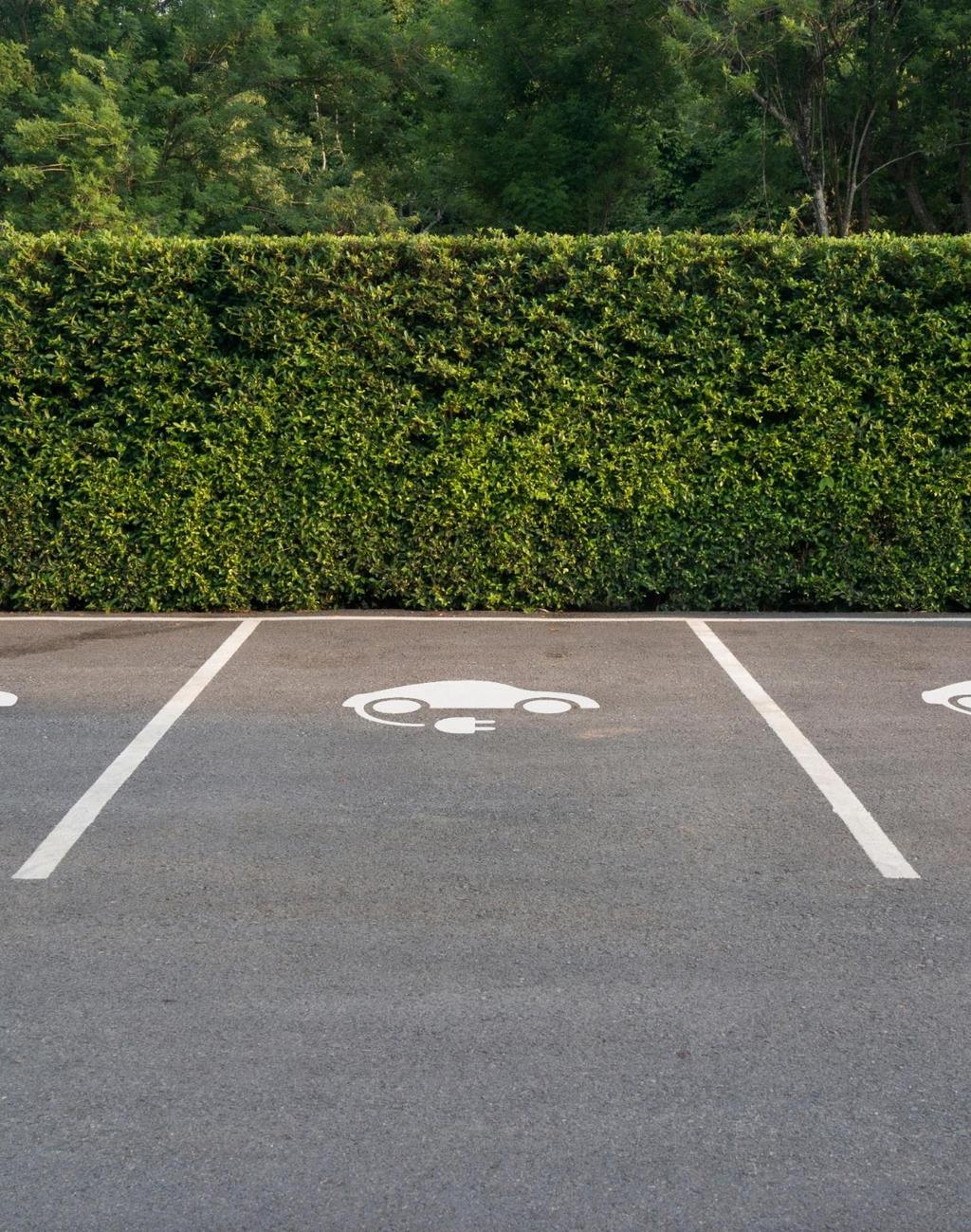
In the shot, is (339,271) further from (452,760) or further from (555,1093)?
(555,1093)

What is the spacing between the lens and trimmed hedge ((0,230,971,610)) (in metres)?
10.6

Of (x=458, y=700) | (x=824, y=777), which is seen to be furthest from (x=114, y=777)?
(x=824, y=777)

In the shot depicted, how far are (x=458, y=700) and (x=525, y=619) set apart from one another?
106 inches

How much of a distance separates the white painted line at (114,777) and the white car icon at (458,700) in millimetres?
1040

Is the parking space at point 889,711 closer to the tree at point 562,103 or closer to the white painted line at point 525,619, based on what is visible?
the white painted line at point 525,619

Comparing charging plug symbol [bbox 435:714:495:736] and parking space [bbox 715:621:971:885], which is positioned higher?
parking space [bbox 715:621:971:885]

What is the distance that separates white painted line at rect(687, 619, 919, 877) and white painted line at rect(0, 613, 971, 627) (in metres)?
1.21

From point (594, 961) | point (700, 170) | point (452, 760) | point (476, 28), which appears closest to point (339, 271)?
point (452, 760)

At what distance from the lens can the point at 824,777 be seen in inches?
263

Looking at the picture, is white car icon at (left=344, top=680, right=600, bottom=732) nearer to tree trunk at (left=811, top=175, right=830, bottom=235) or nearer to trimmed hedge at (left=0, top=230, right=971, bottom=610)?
trimmed hedge at (left=0, top=230, right=971, bottom=610)

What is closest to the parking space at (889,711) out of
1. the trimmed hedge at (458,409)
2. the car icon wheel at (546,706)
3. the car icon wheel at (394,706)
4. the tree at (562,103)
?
the trimmed hedge at (458,409)

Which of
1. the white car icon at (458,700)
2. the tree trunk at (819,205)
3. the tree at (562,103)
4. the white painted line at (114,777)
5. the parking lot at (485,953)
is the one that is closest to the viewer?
the parking lot at (485,953)

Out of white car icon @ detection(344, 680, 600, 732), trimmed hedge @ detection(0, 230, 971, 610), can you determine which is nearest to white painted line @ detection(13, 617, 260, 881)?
white car icon @ detection(344, 680, 600, 732)

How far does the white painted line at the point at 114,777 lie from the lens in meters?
5.55
